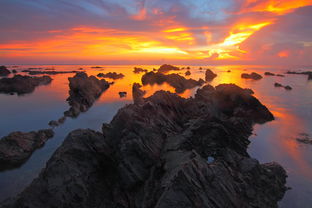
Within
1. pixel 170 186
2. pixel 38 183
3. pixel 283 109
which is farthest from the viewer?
pixel 283 109

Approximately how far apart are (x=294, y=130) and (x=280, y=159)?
1329cm

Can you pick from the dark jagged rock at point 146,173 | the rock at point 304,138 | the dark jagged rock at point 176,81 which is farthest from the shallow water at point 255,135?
the dark jagged rock at point 176,81

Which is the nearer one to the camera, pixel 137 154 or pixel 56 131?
pixel 137 154

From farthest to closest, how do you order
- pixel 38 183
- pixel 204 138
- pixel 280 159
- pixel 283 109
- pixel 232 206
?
1. pixel 283 109
2. pixel 280 159
3. pixel 204 138
4. pixel 38 183
5. pixel 232 206

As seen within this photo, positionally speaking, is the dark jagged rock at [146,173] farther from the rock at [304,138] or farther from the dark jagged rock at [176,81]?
the dark jagged rock at [176,81]

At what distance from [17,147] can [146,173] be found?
58.4ft

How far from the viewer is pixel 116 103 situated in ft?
176

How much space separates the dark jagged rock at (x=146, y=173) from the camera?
893cm

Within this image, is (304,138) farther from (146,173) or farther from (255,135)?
(146,173)

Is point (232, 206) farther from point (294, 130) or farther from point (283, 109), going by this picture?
point (283, 109)

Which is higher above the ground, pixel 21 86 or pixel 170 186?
pixel 170 186

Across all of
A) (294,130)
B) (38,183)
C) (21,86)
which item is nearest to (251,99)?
(294,130)

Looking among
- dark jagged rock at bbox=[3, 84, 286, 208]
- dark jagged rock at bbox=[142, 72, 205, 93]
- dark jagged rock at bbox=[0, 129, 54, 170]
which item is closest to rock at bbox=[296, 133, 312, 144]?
dark jagged rock at bbox=[3, 84, 286, 208]

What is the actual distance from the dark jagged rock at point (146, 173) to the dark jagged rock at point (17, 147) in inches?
404
